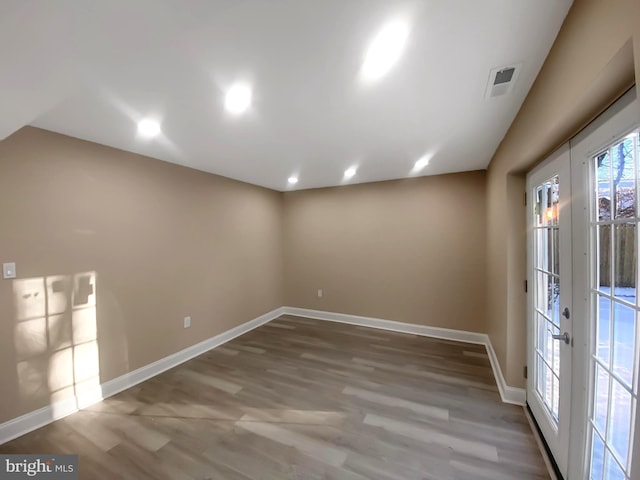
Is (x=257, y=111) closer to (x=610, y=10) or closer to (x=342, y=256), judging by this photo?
(x=610, y=10)

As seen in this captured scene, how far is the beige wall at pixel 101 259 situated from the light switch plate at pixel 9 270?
0.10ft

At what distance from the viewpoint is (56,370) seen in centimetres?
212

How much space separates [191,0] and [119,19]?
33 cm

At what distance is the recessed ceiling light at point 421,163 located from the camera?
114 inches

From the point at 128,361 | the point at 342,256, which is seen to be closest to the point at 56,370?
the point at 128,361

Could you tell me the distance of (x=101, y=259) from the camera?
7.86 feet

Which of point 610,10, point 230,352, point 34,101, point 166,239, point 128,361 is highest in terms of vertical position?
point 34,101

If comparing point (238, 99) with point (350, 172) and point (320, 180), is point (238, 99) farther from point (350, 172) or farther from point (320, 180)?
point (320, 180)

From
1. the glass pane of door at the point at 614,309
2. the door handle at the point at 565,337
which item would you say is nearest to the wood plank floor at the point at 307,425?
the glass pane of door at the point at 614,309

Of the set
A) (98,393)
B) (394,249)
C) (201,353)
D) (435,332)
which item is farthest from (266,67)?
(435,332)

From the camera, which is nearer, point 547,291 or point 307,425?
point 547,291

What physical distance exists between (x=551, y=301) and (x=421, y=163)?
1946 millimetres

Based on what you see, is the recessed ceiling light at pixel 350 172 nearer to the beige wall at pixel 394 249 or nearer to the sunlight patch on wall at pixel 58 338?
the beige wall at pixel 394 249

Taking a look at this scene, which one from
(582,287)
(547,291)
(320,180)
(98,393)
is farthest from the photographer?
(320,180)
